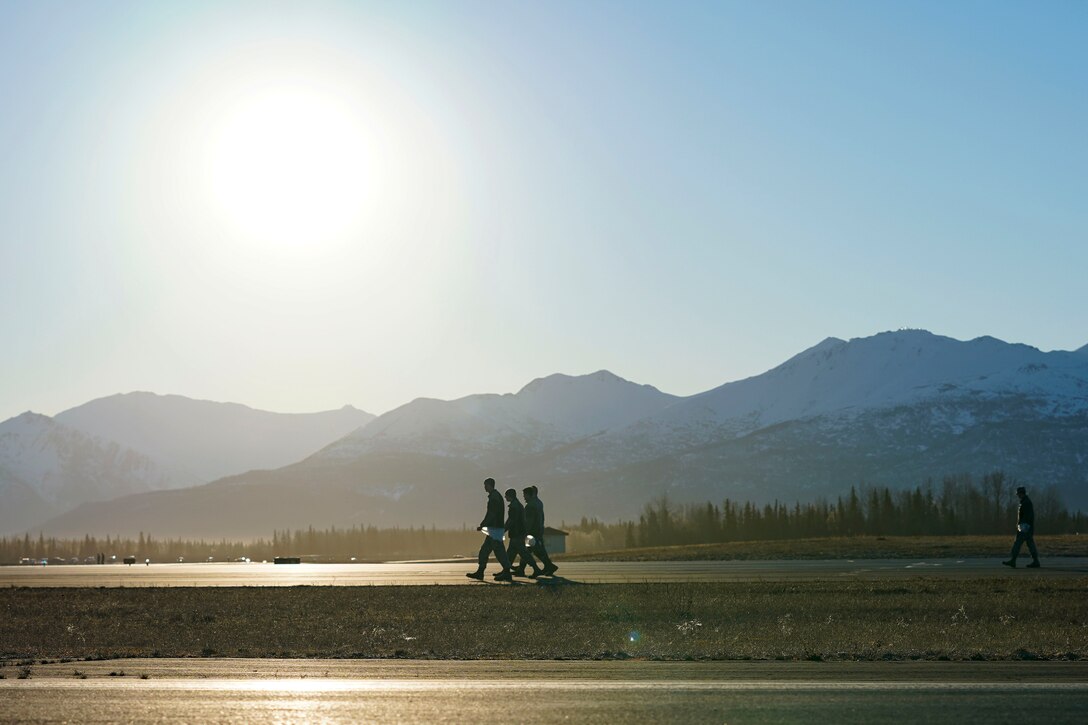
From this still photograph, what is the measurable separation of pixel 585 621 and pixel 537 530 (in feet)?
34.7

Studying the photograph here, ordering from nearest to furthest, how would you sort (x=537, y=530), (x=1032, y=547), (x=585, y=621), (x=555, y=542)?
(x=585, y=621)
(x=537, y=530)
(x=1032, y=547)
(x=555, y=542)

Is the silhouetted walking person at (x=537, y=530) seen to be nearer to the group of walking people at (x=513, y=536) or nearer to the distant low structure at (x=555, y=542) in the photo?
the group of walking people at (x=513, y=536)

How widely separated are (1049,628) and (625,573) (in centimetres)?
1519

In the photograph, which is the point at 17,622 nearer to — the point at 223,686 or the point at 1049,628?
the point at 223,686

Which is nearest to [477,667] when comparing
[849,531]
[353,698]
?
[353,698]

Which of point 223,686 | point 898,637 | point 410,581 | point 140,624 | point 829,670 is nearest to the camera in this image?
point 223,686

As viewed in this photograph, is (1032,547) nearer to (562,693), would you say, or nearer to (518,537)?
(518,537)

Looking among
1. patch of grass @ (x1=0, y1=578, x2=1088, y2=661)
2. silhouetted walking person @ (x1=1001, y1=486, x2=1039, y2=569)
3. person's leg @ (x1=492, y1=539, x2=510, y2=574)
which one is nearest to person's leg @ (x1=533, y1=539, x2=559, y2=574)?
person's leg @ (x1=492, y1=539, x2=510, y2=574)

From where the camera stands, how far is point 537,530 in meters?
31.2

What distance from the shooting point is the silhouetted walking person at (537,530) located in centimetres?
3056

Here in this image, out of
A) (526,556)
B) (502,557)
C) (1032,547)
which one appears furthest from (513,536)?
(1032,547)

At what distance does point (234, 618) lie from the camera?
880 inches

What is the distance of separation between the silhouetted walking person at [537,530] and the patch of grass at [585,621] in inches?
155

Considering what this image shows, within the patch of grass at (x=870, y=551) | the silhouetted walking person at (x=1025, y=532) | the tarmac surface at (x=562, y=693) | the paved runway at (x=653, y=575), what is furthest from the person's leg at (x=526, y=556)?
the tarmac surface at (x=562, y=693)
